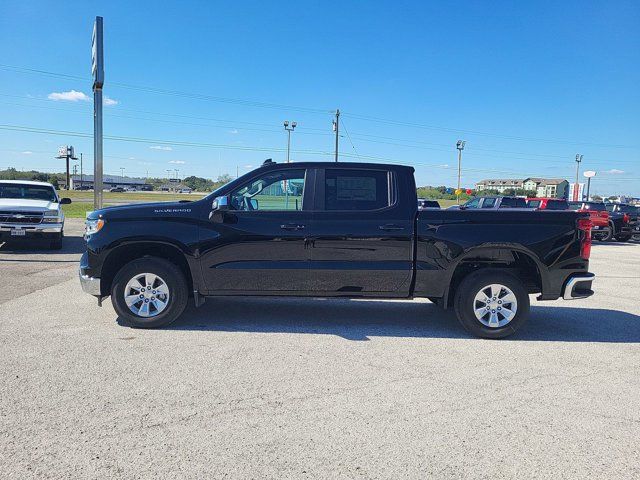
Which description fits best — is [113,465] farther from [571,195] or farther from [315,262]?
[571,195]

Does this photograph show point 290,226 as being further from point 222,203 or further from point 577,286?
point 577,286

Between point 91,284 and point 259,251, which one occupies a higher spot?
point 259,251

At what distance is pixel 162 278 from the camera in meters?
5.84

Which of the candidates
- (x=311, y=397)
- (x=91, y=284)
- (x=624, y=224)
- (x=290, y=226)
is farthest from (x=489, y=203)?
(x=311, y=397)

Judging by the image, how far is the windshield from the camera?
548 inches

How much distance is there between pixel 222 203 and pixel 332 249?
1344mm

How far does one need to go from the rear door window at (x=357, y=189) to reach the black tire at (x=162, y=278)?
→ 194 centimetres

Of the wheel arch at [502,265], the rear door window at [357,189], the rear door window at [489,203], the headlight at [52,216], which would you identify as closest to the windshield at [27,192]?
the headlight at [52,216]

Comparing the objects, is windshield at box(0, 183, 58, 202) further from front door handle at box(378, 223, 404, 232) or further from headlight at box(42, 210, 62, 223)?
front door handle at box(378, 223, 404, 232)

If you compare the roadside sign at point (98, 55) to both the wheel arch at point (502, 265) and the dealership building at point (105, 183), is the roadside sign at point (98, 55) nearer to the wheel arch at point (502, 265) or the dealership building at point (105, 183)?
the wheel arch at point (502, 265)

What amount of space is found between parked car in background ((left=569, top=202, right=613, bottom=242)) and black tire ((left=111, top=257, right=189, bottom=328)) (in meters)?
19.3

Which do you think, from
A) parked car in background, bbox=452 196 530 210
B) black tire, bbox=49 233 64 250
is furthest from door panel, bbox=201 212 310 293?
parked car in background, bbox=452 196 530 210

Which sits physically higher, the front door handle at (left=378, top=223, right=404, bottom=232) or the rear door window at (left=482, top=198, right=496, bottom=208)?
the rear door window at (left=482, top=198, right=496, bottom=208)

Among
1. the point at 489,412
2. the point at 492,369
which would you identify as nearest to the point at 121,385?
the point at 489,412
